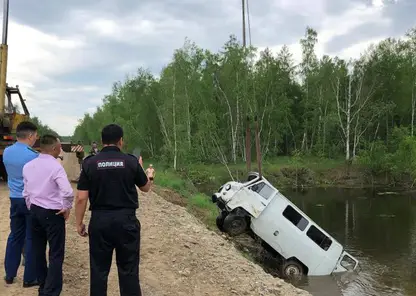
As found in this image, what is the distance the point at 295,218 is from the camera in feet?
42.3

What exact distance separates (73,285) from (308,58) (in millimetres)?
45782

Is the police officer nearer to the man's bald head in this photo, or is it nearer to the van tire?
the man's bald head

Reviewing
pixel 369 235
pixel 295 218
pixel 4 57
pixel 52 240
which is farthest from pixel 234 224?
pixel 369 235

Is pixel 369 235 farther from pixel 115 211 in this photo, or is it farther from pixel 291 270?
Answer: pixel 115 211

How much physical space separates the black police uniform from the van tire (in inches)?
362

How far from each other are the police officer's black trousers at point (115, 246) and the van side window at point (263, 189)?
28.9 feet

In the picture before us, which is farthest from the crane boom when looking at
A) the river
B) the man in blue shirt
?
the river

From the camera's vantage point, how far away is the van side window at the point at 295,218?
1281 cm

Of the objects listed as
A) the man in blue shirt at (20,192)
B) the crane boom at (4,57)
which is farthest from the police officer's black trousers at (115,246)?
the crane boom at (4,57)

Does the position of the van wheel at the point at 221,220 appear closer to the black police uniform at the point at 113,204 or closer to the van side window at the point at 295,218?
the van side window at the point at 295,218

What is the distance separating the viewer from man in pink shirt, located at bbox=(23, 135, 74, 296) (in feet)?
15.6

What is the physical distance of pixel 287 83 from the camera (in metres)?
48.1

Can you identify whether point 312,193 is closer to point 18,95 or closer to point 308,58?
point 308,58

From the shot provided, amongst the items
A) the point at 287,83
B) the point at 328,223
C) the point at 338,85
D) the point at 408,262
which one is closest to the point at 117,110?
the point at 287,83
